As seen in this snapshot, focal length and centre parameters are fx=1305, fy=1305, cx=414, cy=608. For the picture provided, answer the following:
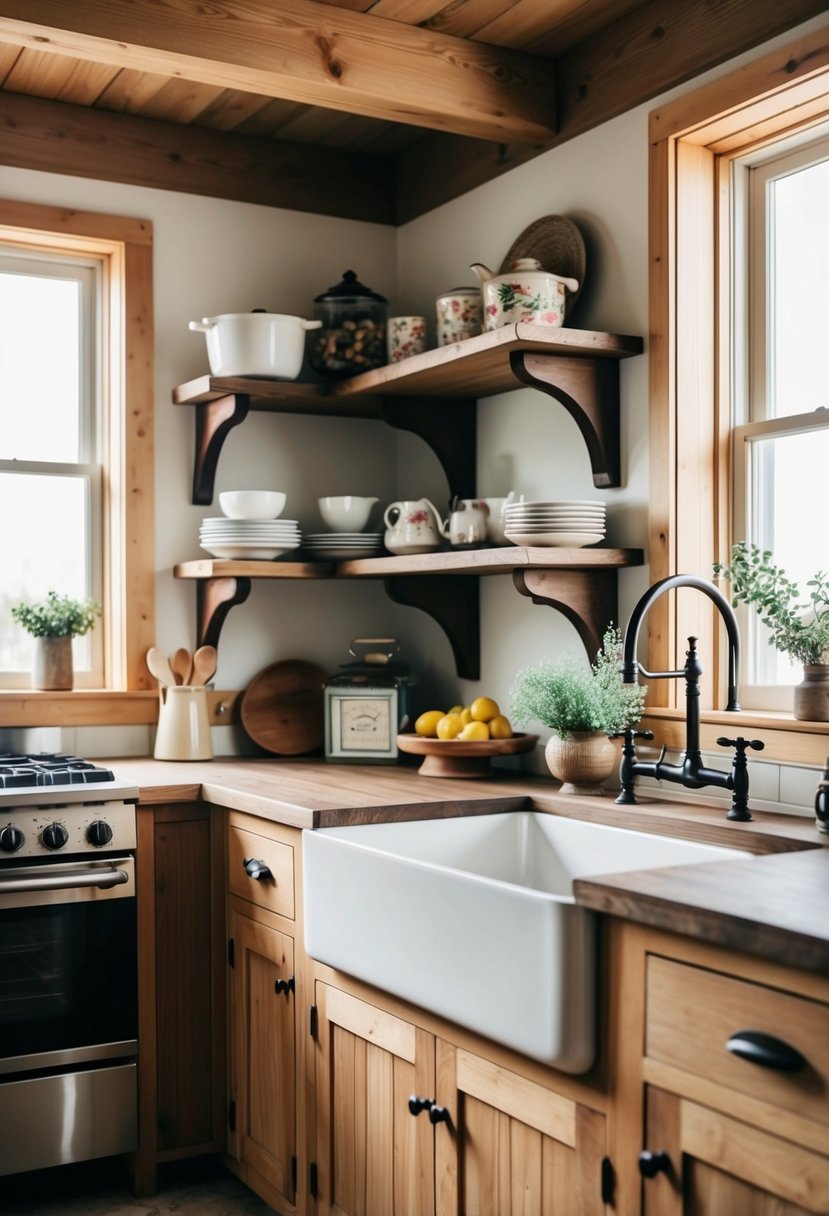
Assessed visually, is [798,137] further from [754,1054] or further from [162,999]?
[162,999]

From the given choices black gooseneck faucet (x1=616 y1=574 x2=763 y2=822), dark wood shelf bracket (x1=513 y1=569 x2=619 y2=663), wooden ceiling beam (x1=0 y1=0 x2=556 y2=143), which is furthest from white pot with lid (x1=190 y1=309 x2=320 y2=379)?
black gooseneck faucet (x1=616 y1=574 x2=763 y2=822)

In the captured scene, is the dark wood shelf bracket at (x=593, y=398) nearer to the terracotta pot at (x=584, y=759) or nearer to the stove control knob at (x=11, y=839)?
the terracotta pot at (x=584, y=759)

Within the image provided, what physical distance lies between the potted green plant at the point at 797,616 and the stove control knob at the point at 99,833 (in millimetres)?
1362

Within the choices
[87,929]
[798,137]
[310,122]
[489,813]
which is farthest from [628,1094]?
[310,122]

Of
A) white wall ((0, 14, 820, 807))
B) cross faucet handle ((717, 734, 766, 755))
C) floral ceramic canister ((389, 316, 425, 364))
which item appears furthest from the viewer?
floral ceramic canister ((389, 316, 425, 364))

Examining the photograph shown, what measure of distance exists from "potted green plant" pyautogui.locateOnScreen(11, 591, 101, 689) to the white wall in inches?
10.1

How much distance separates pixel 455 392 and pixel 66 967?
5.42ft

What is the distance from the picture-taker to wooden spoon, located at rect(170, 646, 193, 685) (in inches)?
132

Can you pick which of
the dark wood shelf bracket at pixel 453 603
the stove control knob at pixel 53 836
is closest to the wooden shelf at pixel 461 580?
the dark wood shelf bracket at pixel 453 603

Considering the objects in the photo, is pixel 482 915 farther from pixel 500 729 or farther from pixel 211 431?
pixel 211 431

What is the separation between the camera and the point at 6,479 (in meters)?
3.36

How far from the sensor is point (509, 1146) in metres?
1.89

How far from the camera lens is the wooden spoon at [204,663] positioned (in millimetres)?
3352

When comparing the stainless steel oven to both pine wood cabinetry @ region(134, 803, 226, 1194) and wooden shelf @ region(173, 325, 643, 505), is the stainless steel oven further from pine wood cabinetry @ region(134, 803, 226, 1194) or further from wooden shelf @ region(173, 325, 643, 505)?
wooden shelf @ region(173, 325, 643, 505)
